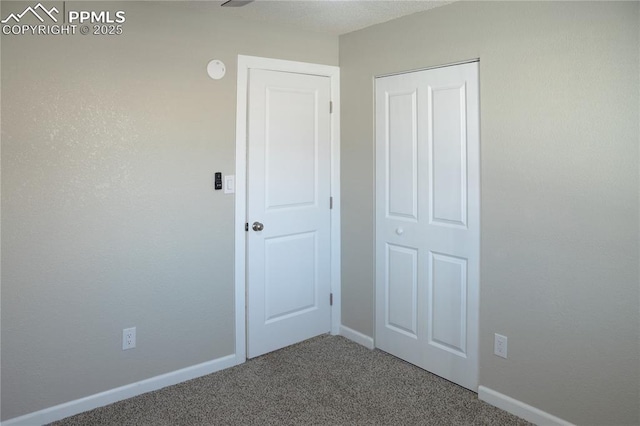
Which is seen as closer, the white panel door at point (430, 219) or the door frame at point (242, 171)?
the white panel door at point (430, 219)

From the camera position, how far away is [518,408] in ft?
8.02

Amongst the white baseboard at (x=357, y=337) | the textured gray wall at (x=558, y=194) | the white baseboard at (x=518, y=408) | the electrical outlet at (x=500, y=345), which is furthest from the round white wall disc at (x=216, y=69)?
the white baseboard at (x=518, y=408)

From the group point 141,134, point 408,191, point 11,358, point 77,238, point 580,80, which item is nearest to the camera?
point 580,80

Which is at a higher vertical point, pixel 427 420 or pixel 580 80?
pixel 580 80

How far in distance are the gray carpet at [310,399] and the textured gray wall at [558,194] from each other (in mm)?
334

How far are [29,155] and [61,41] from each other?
2.03 feet

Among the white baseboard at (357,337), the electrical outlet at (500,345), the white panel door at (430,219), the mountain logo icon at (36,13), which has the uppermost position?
the mountain logo icon at (36,13)

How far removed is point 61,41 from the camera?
233 cm

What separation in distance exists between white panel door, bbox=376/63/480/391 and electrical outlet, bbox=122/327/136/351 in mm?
1673

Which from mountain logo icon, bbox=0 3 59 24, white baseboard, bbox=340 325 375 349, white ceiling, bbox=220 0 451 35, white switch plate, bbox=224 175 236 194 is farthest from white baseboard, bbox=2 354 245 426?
white ceiling, bbox=220 0 451 35

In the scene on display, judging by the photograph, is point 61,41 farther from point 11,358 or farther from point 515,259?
point 515,259

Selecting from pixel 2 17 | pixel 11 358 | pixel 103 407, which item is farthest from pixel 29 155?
pixel 103 407

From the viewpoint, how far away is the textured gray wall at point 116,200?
228 centimetres

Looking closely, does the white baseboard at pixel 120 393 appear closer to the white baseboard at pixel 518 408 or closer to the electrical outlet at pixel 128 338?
the electrical outlet at pixel 128 338
